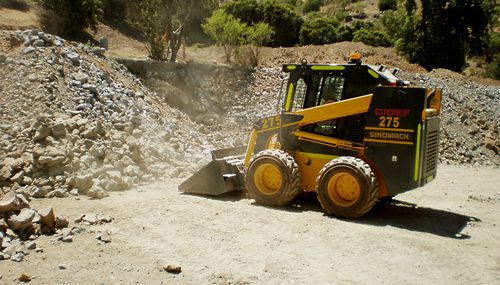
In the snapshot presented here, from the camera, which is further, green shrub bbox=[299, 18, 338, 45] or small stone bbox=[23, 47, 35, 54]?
green shrub bbox=[299, 18, 338, 45]

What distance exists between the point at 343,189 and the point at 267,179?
1368mm

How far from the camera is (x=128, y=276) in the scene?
226 inches

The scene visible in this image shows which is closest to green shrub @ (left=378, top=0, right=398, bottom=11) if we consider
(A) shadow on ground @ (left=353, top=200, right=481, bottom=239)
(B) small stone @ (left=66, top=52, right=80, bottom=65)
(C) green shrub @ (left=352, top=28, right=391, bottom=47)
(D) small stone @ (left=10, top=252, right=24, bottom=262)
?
(C) green shrub @ (left=352, top=28, right=391, bottom=47)

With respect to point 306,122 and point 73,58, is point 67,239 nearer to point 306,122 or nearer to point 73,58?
point 306,122

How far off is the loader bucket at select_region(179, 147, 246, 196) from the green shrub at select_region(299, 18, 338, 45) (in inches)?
1238

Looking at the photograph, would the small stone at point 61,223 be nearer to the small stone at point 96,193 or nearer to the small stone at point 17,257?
the small stone at point 17,257

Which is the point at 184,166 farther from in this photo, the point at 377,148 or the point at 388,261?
the point at 388,261

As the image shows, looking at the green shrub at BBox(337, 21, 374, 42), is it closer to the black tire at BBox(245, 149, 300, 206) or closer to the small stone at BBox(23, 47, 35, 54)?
the small stone at BBox(23, 47, 35, 54)

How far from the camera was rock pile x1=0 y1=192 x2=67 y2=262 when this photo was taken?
248 inches

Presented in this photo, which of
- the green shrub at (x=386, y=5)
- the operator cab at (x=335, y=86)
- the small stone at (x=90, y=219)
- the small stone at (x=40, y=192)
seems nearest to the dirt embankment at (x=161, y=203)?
the small stone at (x=40, y=192)

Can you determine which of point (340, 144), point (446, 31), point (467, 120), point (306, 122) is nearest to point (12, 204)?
point (306, 122)

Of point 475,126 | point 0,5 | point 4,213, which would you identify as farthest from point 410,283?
point 0,5

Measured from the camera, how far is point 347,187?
8.02 metres

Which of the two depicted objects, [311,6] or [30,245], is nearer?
[30,245]
